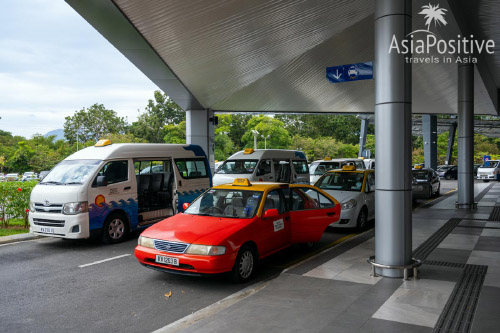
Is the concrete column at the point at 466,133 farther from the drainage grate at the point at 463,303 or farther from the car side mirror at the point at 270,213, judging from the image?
the car side mirror at the point at 270,213

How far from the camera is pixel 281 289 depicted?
18.7 ft

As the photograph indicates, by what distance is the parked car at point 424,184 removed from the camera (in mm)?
17609

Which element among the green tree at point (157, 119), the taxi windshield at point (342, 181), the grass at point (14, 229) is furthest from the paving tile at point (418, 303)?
the green tree at point (157, 119)

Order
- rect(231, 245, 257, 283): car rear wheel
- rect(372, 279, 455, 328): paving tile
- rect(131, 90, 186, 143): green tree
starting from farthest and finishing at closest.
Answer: rect(131, 90, 186, 143): green tree
rect(231, 245, 257, 283): car rear wheel
rect(372, 279, 455, 328): paving tile

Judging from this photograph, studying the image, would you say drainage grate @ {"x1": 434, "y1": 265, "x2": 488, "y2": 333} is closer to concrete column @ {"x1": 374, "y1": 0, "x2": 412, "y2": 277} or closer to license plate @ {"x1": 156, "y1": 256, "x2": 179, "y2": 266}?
concrete column @ {"x1": 374, "y1": 0, "x2": 412, "y2": 277}

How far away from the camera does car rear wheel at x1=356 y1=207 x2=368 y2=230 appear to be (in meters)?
10.6

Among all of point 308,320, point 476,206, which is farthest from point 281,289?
point 476,206

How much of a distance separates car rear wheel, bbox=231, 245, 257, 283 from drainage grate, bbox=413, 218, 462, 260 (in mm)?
3159

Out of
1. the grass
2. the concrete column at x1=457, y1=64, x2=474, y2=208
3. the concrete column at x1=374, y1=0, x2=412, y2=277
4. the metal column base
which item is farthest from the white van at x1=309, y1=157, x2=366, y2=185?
the concrete column at x1=374, y1=0, x2=412, y2=277

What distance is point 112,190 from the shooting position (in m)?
9.30

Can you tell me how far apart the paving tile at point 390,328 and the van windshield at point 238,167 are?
11415 mm

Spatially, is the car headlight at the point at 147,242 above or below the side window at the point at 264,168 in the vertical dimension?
below

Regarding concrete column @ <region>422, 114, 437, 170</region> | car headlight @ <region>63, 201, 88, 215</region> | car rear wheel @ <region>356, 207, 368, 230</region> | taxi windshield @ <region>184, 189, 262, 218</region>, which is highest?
concrete column @ <region>422, 114, 437, 170</region>

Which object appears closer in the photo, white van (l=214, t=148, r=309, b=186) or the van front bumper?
the van front bumper
